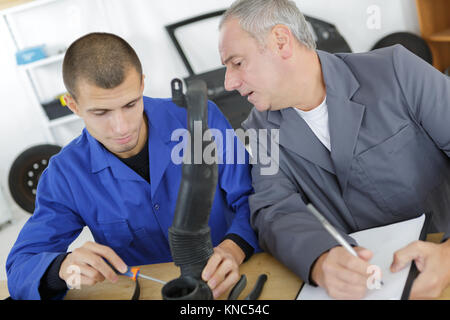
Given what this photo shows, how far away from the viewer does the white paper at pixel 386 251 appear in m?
0.78

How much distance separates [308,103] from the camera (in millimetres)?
1269

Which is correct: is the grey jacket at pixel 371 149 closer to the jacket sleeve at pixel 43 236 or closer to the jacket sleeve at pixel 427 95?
the jacket sleeve at pixel 427 95

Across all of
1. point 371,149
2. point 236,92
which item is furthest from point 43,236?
point 236,92

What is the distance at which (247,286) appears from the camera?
911mm

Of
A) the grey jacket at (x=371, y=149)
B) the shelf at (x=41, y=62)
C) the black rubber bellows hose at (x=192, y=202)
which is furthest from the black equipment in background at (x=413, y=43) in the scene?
the black rubber bellows hose at (x=192, y=202)

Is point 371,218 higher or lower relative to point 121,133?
lower

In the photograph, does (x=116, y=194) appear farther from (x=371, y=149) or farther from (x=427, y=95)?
(x=427, y=95)

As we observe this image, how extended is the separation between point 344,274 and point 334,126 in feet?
1.58

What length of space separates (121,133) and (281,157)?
42 centimetres

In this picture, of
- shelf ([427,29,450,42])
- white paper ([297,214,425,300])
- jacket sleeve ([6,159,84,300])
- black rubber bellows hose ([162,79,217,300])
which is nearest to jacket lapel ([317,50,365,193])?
white paper ([297,214,425,300])

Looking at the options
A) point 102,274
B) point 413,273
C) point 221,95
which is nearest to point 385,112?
point 413,273

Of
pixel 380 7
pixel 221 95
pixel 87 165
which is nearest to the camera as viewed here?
pixel 87 165

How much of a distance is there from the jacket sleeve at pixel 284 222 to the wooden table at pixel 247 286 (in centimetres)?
2

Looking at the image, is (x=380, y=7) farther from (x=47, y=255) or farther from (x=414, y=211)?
(x=47, y=255)
